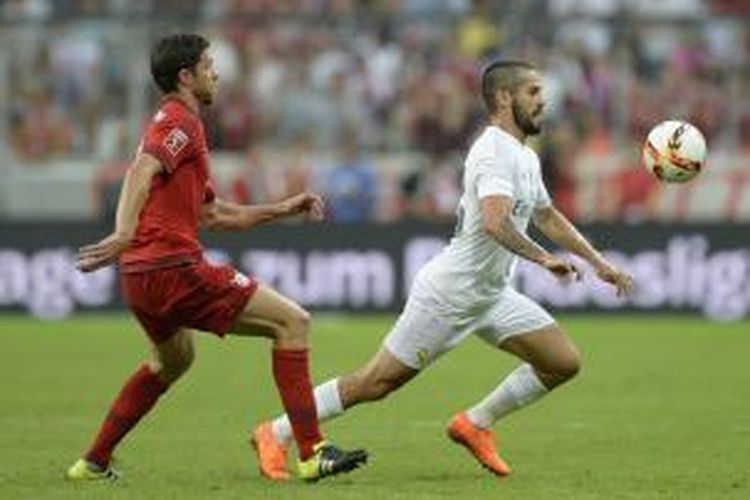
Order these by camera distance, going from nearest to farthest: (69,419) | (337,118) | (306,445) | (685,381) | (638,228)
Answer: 1. (306,445)
2. (69,419)
3. (685,381)
4. (638,228)
5. (337,118)

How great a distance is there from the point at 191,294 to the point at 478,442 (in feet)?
6.40

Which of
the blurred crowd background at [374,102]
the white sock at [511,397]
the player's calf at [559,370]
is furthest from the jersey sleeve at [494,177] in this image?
the blurred crowd background at [374,102]

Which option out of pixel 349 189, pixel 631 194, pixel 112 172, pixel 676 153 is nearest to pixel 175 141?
pixel 676 153

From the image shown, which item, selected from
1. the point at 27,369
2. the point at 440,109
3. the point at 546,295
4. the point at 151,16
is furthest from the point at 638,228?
the point at 27,369

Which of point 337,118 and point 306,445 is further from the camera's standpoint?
point 337,118

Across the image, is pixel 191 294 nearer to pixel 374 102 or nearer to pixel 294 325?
pixel 294 325

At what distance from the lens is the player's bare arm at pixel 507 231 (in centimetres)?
1062

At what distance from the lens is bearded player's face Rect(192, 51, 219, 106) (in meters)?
10.7

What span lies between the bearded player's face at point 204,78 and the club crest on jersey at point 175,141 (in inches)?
12.7

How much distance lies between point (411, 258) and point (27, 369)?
23.3 ft

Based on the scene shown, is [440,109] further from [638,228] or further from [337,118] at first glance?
[638,228]

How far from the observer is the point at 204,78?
10734 mm

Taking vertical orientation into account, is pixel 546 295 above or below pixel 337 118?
below

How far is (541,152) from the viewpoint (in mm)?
25484
